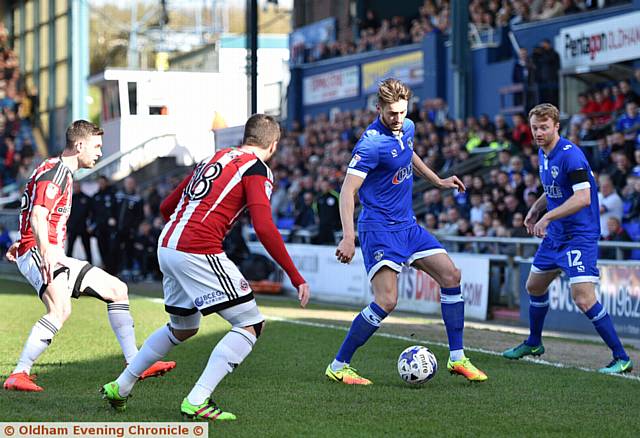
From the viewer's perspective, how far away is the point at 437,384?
909 centimetres

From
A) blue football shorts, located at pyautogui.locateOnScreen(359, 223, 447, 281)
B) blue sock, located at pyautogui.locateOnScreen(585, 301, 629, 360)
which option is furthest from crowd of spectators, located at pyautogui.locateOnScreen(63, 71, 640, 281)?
blue football shorts, located at pyautogui.locateOnScreen(359, 223, 447, 281)

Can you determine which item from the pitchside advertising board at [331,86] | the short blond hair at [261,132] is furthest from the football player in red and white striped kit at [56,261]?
the pitchside advertising board at [331,86]

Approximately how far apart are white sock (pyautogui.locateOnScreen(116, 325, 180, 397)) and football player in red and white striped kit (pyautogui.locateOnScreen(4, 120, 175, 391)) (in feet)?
3.67

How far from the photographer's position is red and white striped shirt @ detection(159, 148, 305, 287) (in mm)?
6945

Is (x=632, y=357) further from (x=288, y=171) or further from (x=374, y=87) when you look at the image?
(x=374, y=87)

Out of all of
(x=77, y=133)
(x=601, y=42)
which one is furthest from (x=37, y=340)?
(x=601, y=42)

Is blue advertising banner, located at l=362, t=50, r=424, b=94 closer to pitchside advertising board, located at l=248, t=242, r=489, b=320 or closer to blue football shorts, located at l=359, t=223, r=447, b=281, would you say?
pitchside advertising board, located at l=248, t=242, r=489, b=320

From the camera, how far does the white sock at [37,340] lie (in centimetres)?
871

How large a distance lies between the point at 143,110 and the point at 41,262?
12.4ft

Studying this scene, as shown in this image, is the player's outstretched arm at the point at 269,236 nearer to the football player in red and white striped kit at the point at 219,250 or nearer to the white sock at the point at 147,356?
the football player in red and white striped kit at the point at 219,250

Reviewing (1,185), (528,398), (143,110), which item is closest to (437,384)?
(528,398)

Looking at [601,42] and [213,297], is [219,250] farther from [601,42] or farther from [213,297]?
[601,42]

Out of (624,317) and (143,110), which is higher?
(143,110)

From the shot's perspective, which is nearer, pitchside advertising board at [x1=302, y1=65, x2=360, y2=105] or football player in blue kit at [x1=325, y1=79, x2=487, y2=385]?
football player in blue kit at [x1=325, y1=79, x2=487, y2=385]
